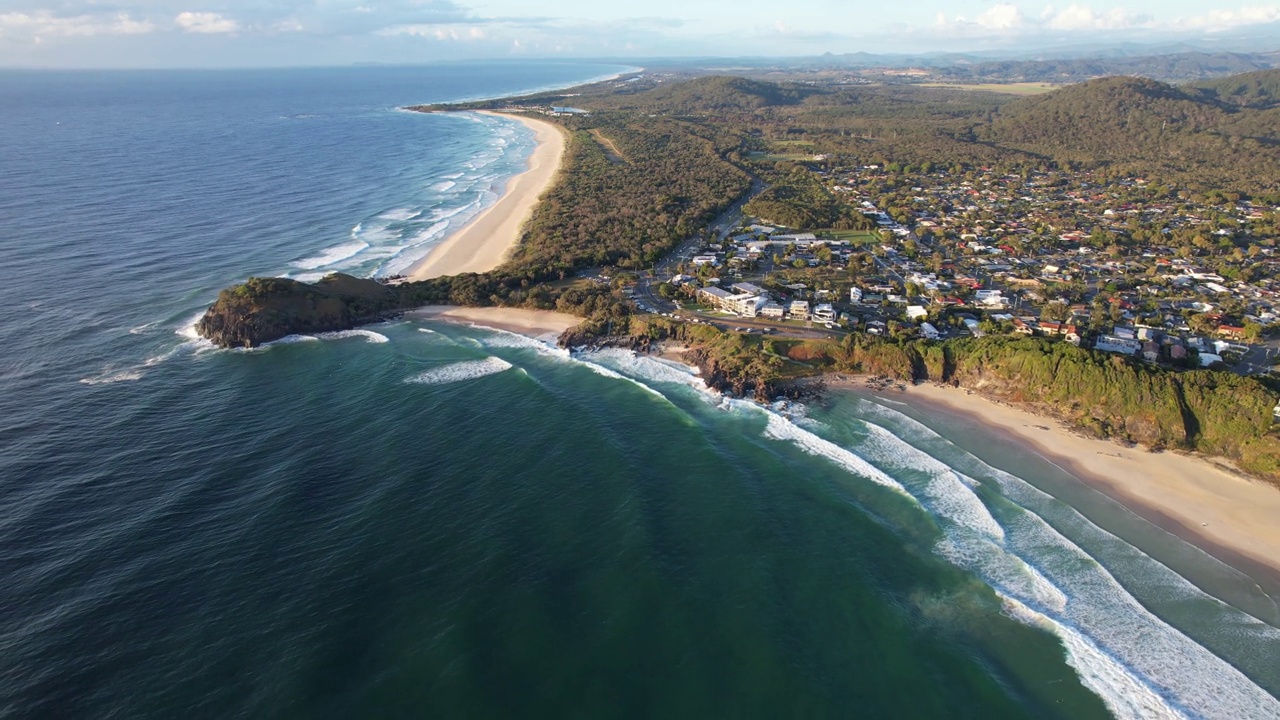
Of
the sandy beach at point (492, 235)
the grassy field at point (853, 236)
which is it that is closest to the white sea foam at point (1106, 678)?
the sandy beach at point (492, 235)

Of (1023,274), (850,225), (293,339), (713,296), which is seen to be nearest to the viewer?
(293,339)

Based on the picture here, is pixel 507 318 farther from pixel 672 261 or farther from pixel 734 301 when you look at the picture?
pixel 672 261

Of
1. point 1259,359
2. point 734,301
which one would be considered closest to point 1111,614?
point 1259,359

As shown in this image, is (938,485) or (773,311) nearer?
(938,485)

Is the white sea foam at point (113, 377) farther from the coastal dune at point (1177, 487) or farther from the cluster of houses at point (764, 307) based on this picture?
the coastal dune at point (1177, 487)

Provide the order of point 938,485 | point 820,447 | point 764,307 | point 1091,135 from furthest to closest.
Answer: point 1091,135, point 764,307, point 820,447, point 938,485

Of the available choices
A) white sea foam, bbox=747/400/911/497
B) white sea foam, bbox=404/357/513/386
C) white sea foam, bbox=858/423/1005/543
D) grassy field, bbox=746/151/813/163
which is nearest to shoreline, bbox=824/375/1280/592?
white sea foam, bbox=858/423/1005/543
